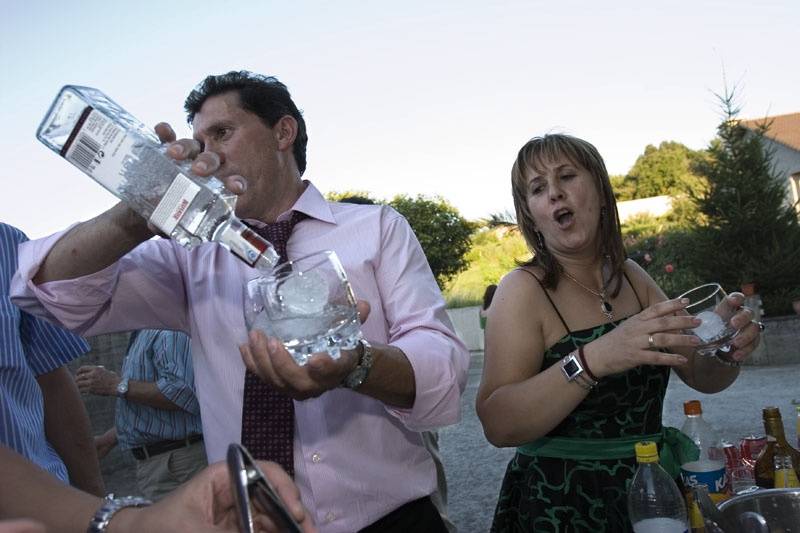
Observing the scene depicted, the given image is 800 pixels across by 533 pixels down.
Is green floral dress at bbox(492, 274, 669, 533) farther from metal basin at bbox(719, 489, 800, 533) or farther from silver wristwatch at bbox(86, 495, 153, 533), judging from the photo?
silver wristwatch at bbox(86, 495, 153, 533)

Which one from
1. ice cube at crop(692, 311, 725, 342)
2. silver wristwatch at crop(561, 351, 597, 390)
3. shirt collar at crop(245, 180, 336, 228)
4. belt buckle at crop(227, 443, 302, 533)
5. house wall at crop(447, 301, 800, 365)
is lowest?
house wall at crop(447, 301, 800, 365)

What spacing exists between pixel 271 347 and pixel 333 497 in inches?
26.2

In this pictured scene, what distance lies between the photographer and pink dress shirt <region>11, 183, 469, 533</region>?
1.71 metres

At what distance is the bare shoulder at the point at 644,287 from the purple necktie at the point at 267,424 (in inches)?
53.4

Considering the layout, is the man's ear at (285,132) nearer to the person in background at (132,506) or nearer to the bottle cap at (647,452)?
the person in background at (132,506)

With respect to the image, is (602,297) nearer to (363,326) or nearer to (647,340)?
(647,340)

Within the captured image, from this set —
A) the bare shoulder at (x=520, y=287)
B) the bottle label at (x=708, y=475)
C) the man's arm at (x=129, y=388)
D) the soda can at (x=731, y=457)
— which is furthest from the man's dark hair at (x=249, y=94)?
the man's arm at (x=129, y=388)

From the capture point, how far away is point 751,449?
2150mm

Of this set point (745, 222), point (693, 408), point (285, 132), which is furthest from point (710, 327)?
point (745, 222)

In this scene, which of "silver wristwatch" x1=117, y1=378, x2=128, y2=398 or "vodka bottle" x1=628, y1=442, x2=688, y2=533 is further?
"silver wristwatch" x1=117, y1=378, x2=128, y2=398

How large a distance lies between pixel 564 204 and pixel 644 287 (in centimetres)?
46

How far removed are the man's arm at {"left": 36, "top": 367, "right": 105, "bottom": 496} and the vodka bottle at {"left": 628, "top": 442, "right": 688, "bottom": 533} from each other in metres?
1.76

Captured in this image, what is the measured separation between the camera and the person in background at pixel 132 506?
875 millimetres

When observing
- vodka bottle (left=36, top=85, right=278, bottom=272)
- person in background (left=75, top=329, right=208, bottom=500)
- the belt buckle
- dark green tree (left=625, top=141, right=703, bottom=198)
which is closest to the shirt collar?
vodka bottle (left=36, top=85, right=278, bottom=272)
